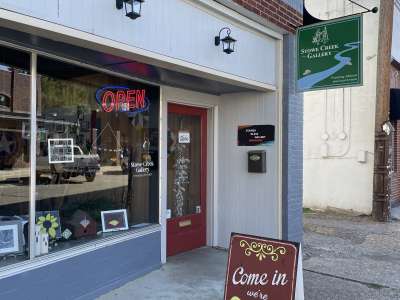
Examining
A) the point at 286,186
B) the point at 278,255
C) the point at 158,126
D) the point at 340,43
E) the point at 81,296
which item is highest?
the point at 340,43

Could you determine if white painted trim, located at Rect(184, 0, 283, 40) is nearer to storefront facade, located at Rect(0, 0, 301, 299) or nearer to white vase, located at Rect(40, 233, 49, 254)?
storefront facade, located at Rect(0, 0, 301, 299)

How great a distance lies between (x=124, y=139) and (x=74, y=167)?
87 centimetres

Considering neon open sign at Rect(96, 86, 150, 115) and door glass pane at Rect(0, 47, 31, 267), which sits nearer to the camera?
door glass pane at Rect(0, 47, 31, 267)

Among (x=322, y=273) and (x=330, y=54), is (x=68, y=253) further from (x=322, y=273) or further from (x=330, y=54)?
(x=330, y=54)

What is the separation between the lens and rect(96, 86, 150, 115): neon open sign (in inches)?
211

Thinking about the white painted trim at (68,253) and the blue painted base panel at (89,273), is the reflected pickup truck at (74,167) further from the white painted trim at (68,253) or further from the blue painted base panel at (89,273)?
the blue painted base panel at (89,273)

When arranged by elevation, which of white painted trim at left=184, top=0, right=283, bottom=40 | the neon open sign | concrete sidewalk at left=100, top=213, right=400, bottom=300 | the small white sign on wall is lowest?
concrete sidewalk at left=100, top=213, right=400, bottom=300

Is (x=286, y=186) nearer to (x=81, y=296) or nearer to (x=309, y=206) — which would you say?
(x=81, y=296)

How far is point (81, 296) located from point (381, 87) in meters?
8.48

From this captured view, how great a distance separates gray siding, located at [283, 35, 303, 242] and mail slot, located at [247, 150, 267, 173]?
29 cm

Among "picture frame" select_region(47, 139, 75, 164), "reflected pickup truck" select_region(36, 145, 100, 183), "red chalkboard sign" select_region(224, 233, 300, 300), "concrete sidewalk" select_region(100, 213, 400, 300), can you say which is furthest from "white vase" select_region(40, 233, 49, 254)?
"red chalkboard sign" select_region(224, 233, 300, 300)

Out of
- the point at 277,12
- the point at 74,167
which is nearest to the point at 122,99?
the point at 74,167

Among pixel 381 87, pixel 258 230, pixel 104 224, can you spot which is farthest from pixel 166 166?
pixel 381 87

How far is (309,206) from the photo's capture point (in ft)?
40.6
